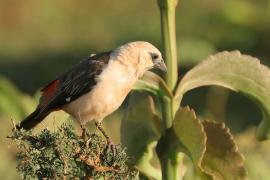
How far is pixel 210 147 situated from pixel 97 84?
0.58 m

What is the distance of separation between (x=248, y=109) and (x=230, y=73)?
5975mm

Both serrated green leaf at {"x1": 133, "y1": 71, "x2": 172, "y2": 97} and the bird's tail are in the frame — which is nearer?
serrated green leaf at {"x1": 133, "y1": 71, "x2": 172, "y2": 97}

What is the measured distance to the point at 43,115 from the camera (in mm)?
3176

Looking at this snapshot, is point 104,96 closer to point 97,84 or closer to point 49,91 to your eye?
point 97,84

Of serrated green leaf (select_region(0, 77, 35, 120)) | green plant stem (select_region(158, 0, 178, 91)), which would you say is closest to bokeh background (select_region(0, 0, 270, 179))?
serrated green leaf (select_region(0, 77, 35, 120))

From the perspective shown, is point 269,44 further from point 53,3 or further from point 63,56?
point 53,3

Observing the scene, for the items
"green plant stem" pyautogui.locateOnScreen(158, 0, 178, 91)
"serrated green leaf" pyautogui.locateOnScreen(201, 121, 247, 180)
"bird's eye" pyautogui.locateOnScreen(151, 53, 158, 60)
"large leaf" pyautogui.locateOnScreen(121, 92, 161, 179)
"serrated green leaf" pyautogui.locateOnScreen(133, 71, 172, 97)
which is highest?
"green plant stem" pyautogui.locateOnScreen(158, 0, 178, 91)

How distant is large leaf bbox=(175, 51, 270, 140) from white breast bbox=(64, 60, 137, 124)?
29cm

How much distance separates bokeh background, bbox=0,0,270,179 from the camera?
8688 mm

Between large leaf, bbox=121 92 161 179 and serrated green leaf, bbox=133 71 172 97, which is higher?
serrated green leaf, bbox=133 71 172 97

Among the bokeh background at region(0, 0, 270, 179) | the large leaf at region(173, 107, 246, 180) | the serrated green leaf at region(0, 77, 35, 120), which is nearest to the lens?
the large leaf at region(173, 107, 246, 180)

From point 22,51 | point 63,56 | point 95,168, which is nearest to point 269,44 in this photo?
point 63,56

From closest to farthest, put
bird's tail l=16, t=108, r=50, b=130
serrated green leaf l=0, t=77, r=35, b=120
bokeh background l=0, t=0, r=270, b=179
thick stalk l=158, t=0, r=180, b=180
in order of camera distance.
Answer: thick stalk l=158, t=0, r=180, b=180 → bird's tail l=16, t=108, r=50, b=130 → serrated green leaf l=0, t=77, r=35, b=120 → bokeh background l=0, t=0, r=270, b=179

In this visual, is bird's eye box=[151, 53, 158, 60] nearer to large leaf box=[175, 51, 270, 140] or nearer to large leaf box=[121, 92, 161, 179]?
large leaf box=[121, 92, 161, 179]
